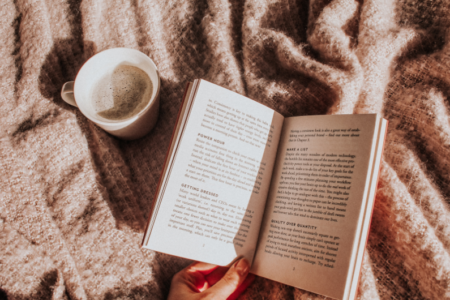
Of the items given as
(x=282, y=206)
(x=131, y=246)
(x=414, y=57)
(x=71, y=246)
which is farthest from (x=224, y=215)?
(x=414, y=57)

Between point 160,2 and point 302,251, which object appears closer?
point 302,251

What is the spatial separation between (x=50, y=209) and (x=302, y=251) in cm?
58

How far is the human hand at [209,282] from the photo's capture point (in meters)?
0.56

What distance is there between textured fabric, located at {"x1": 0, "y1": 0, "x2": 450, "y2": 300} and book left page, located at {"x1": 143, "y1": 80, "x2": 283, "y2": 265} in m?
0.15

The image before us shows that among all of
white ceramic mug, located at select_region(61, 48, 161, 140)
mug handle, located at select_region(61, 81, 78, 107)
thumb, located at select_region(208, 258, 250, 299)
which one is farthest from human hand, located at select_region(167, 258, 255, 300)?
mug handle, located at select_region(61, 81, 78, 107)

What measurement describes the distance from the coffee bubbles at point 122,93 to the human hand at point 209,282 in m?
0.40

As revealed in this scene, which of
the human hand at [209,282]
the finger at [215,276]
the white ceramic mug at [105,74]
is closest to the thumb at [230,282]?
the human hand at [209,282]

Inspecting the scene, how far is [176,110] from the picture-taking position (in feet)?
2.46

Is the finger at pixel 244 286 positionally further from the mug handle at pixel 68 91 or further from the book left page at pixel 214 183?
the mug handle at pixel 68 91

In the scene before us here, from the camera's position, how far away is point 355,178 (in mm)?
532

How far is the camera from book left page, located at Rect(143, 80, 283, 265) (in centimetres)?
55

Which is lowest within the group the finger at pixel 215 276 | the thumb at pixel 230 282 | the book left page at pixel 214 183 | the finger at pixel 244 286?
the finger at pixel 215 276

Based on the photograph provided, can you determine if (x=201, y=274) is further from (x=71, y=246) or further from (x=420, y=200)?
(x=420, y=200)

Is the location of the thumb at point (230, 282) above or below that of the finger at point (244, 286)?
above
